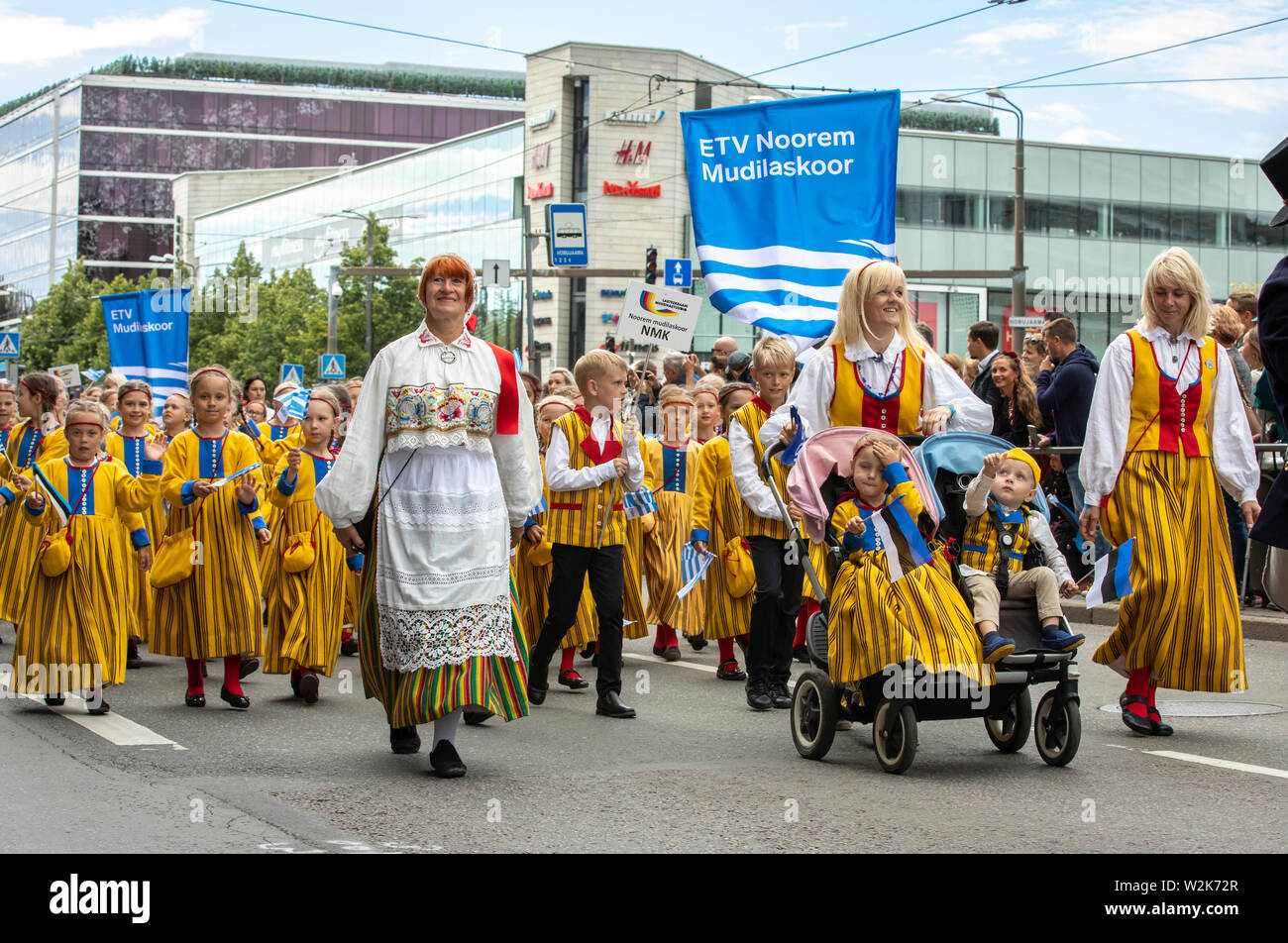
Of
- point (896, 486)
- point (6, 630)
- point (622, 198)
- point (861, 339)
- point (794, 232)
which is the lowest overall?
point (6, 630)

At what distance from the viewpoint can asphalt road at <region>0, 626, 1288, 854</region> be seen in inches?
208

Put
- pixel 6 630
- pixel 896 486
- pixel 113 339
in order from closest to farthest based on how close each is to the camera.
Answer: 1. pixel 896 486
2. pixel 6 630
3. pixel 113 339

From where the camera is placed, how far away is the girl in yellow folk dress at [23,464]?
28.7 ft

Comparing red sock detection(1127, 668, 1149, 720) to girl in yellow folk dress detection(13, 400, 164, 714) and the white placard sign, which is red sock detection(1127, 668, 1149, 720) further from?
the white placard sign

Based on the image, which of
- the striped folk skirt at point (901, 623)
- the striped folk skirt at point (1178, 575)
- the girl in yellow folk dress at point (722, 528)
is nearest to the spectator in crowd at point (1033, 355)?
the girl in yellow folk dress at point (722, 528)

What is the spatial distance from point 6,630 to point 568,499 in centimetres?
600

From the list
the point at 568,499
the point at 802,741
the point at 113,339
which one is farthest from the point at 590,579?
the point at 113,339

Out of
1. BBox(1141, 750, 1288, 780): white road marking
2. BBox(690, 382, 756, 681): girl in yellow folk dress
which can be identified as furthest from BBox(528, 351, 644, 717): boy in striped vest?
BBox(1141, 750, 1288, 780): white road marking

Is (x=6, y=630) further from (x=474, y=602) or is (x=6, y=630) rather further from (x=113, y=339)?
(x=113, y=339)

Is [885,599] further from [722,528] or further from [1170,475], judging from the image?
[722,528]

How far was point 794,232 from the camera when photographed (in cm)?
934

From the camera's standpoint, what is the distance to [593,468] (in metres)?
8.52
